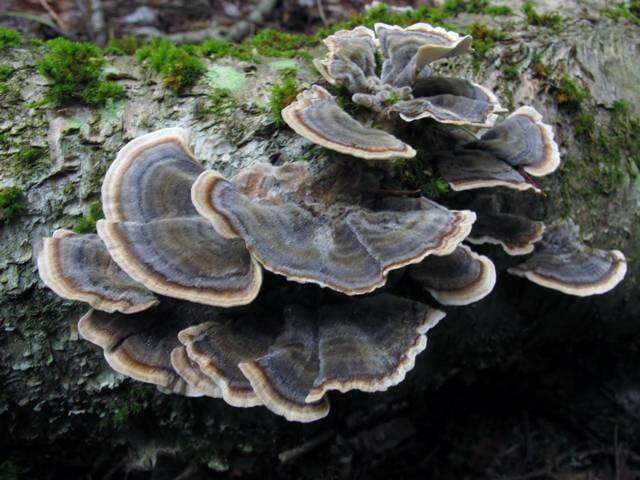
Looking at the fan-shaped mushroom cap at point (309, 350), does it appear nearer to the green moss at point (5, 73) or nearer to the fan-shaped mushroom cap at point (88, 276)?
the fan-shaped mushroom cap at point (88, 276)

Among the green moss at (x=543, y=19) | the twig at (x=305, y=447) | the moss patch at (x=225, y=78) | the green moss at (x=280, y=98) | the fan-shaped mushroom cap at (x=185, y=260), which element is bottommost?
the twig at (x=305, y=447)

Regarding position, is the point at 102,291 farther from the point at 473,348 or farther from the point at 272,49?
the point at 473,348

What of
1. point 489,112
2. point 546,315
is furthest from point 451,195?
point 546,315

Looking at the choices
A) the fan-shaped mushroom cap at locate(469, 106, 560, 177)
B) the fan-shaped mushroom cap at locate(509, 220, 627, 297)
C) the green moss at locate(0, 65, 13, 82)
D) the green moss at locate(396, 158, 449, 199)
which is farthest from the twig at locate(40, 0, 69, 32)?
the fan-shaped mushroom cap at locate(509, 220, 627, 297)

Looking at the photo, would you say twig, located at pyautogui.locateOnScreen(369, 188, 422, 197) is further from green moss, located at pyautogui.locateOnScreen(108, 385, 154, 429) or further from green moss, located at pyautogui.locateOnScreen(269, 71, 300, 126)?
green moss, located at pyautogui.locateOnScreen(108, 385, 154, 429)

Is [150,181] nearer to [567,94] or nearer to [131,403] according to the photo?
[131,403]

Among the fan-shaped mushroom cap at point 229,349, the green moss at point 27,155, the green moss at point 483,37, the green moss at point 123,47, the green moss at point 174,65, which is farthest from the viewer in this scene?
the green moss at point 483,37

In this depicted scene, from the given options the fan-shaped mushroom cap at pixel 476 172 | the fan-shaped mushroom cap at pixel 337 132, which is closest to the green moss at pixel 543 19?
the fan-shaped mushroom cap at pixel 476 172
